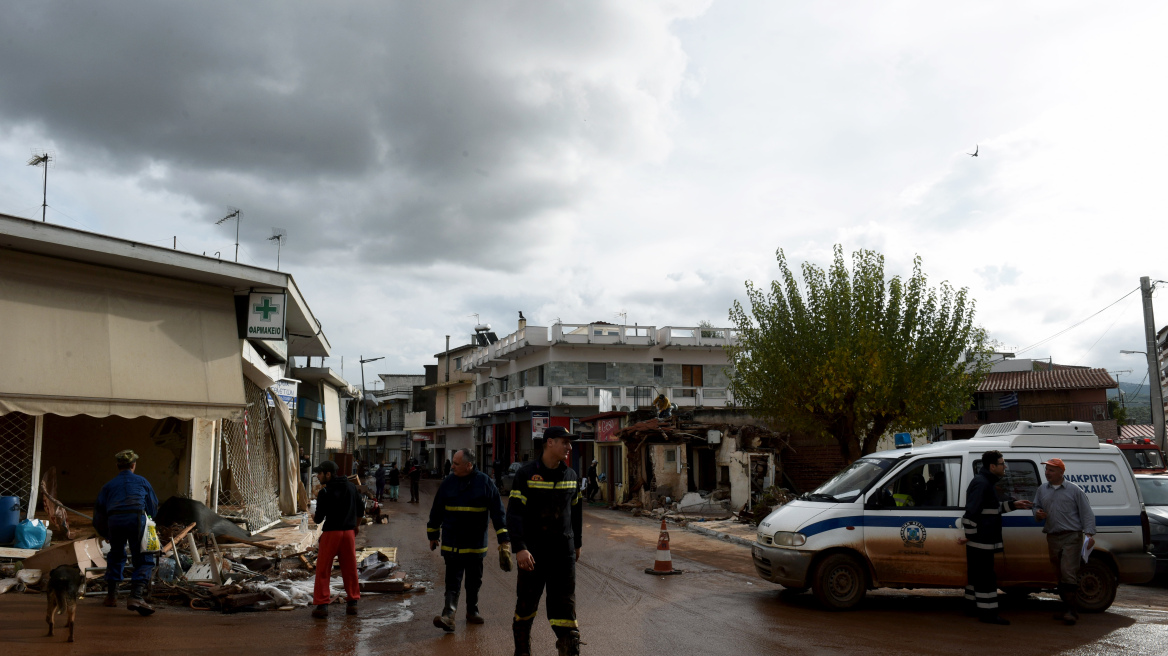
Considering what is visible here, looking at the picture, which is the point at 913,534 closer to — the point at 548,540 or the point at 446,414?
the point at 548,540

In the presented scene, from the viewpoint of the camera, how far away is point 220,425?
13539 millimetres

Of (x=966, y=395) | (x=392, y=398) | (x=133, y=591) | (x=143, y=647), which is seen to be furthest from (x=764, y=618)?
(x=392, y=398)

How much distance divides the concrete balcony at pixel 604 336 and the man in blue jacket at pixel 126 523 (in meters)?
37.0

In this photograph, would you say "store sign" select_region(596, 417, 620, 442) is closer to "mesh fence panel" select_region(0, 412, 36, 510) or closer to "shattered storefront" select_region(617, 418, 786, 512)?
"shattered storefront" select_region(617, 418, 786, 512)

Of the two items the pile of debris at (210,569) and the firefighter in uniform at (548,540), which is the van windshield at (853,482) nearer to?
the firefighter in uniform at (548,540)

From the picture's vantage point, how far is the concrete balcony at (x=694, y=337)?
45.9m

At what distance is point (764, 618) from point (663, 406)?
1972 centimetres

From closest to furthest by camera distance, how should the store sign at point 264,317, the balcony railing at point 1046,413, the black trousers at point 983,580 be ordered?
the black trousers at point 983,580, the store sign at point 264,317, the balcony railing at point 1046,413

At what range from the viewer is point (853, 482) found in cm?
901

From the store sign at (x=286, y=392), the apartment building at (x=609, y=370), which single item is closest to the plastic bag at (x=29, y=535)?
the store sign at (x=286, y=392)

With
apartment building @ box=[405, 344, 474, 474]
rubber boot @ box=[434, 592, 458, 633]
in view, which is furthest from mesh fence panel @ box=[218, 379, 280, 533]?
apartment building @ box=[405, 344, 474, 474]

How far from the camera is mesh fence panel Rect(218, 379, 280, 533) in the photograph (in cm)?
1453

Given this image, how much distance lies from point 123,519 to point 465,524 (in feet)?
11.2

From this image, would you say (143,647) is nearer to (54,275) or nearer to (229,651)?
(229,651)
